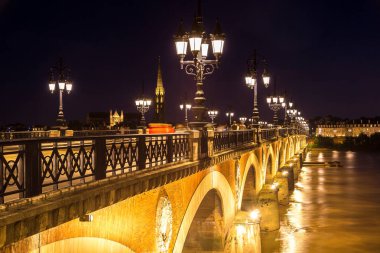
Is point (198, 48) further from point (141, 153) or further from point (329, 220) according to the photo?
point (329, 220)

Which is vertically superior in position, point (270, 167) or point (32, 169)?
point (32, 169)

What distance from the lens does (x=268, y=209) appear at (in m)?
34.7

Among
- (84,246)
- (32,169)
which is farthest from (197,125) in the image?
(32,169)

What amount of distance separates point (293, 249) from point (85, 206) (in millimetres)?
24505

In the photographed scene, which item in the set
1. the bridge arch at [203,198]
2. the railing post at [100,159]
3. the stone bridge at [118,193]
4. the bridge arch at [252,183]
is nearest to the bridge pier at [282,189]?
the bridge arch at [252,183]

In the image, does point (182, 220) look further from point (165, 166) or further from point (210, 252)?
point (210, 252)

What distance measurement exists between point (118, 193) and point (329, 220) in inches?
1316

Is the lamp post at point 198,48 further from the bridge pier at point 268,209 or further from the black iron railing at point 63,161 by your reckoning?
the bridge pier at point 268,209

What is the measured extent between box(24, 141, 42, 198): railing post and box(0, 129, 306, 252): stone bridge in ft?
0.04

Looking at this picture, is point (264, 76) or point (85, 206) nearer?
point (85, 206)

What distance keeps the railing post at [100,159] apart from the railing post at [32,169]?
5.78 ft

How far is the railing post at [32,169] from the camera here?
7.01 metres

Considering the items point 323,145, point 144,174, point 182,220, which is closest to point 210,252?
point 182,220

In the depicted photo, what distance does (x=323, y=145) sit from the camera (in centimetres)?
18812
